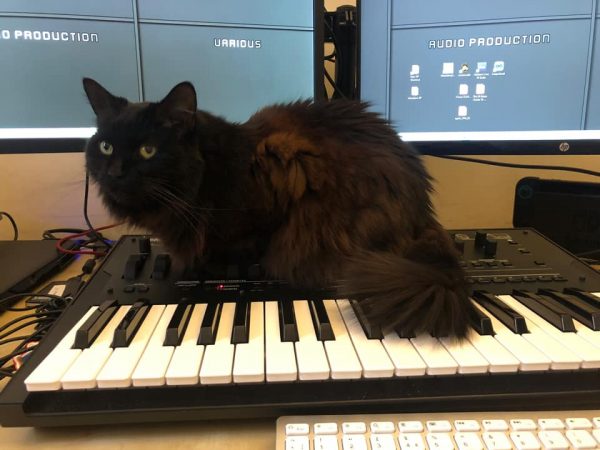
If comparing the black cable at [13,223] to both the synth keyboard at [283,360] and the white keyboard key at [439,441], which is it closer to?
the synth keyboard at [283,360]

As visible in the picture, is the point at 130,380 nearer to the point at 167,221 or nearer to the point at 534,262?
the point at 167,221

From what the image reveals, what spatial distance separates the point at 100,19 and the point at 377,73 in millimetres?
504

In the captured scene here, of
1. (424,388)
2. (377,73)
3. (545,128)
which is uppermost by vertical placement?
(377,73)

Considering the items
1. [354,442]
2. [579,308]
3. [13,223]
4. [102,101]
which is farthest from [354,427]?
[13,223]

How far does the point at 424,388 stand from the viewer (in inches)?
16.3

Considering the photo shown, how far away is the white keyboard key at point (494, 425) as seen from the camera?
1.22ft

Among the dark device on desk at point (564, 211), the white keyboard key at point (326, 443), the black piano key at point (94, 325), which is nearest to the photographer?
the white keyboard key at point (326, 443)

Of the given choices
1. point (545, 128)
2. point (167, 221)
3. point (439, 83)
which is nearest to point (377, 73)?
point (439, 83)

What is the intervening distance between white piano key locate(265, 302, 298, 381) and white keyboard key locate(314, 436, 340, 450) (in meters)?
0.07

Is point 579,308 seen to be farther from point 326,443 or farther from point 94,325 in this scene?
point 94,325

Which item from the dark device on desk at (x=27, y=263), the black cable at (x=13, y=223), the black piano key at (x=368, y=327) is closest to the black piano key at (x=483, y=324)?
the black piano key at (x=368, y=327)

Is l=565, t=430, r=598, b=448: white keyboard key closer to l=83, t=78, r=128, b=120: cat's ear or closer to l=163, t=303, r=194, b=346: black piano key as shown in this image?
l=163, t=303, r=194, b=346: black piano key

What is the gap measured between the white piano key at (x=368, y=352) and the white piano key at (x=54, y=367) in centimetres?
30

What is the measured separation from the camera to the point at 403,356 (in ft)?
1.45
